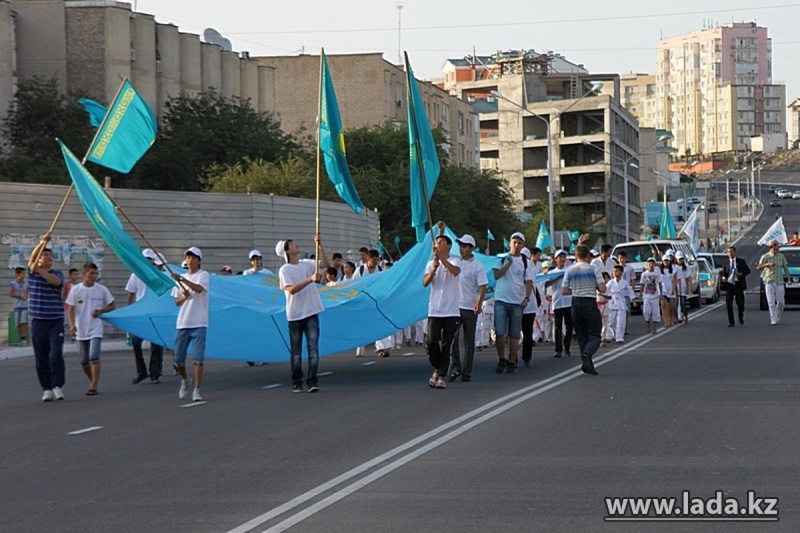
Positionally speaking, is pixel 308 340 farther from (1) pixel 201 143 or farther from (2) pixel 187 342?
(1) pixel 201 143

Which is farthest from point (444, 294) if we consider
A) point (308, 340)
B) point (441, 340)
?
point (308, 340)

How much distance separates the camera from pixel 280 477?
9914 mm

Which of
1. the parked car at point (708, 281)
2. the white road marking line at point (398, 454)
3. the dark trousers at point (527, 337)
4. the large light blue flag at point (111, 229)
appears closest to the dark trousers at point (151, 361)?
the large light blue flag at point (111, 229)

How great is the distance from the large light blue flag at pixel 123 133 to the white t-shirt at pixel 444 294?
4.66 metres

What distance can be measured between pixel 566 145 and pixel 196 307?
104968 millimetres

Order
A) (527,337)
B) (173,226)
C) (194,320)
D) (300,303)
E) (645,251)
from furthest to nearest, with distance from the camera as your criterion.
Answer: (645,251)
(173,226)
(527,337)
(300,303)
(194,320)

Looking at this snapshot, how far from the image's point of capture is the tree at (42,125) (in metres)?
54.3

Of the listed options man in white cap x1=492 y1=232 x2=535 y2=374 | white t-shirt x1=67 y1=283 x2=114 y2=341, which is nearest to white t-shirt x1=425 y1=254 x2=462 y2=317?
man in white cap x1=492 y1=232 x2=535 y2=374

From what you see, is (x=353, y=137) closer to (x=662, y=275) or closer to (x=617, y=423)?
(x=662, y=275)

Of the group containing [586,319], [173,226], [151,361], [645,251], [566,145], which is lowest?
[151,361]

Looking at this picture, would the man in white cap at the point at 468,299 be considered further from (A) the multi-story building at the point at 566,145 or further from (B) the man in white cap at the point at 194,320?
(A) the multi-story building at the point at 566,145

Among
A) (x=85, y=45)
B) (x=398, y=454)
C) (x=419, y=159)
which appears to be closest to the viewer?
(x=398, y=454)

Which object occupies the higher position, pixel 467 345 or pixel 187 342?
pixel 187 342

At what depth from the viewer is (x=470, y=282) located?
58.3 ft
